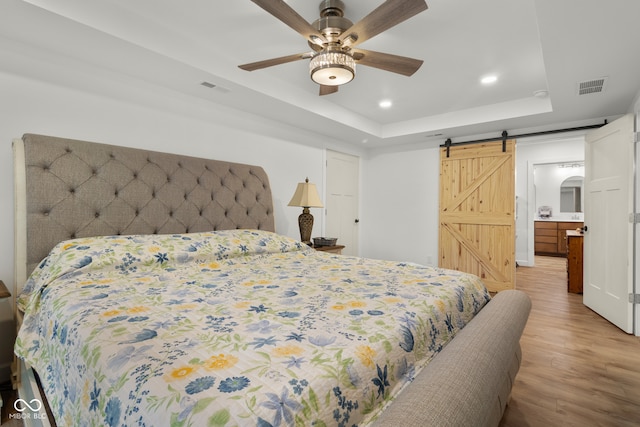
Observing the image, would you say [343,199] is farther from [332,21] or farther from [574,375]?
[574,375]

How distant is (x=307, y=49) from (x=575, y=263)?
427cm

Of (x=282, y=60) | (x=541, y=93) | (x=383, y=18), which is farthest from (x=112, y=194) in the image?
(x=541, y=93)

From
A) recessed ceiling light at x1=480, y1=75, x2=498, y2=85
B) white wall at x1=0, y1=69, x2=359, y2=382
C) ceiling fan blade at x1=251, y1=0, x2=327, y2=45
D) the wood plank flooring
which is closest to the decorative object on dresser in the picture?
white wall at x1=0, y1=69, x2=359, y2=382

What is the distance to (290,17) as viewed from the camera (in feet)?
5.10

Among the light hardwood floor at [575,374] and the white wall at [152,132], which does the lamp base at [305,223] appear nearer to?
the white wall at [152,132]

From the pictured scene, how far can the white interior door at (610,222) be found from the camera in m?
2.74

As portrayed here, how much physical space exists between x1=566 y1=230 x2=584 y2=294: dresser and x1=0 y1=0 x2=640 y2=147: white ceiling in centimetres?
155

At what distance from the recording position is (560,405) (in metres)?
1.72

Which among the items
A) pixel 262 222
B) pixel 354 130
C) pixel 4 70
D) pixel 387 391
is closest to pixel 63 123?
pixel 4 70

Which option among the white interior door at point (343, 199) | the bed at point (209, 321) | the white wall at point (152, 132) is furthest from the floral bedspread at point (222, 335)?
the white interior door at point (343, 199)

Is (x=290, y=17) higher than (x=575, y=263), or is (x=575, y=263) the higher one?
(x=290, y=17)

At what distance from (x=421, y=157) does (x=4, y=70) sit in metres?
4.42

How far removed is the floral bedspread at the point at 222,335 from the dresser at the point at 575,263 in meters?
3.35

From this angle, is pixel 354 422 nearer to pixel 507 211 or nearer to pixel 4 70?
pixel 4 70
